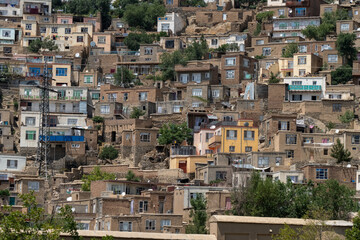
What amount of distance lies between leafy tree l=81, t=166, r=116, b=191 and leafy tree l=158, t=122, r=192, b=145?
6.34 meters

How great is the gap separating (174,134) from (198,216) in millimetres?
23736

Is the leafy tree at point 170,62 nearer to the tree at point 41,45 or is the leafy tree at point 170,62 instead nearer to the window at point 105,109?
the window at point 105,109

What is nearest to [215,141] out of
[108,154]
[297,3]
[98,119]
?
[108,154]

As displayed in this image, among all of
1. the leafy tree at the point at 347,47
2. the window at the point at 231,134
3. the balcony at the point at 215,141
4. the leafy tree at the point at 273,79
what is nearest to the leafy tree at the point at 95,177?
the balcony at the point at 215,141

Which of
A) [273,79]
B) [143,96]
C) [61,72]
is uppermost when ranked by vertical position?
[61,72]

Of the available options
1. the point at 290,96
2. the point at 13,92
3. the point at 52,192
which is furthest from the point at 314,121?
the point at 13,92

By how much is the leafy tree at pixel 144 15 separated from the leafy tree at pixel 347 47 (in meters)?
25.7

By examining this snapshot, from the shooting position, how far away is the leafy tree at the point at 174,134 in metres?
75.8

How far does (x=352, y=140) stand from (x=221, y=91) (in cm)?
1885

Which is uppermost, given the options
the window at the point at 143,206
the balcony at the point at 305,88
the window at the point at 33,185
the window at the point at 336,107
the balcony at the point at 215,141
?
the balcony at the point at 305,88

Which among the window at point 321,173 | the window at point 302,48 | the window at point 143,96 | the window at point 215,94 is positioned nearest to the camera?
the window at point 321,173

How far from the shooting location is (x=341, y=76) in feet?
279

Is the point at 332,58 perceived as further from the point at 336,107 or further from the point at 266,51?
the point at 336,107

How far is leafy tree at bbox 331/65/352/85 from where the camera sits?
85000 millimetres
